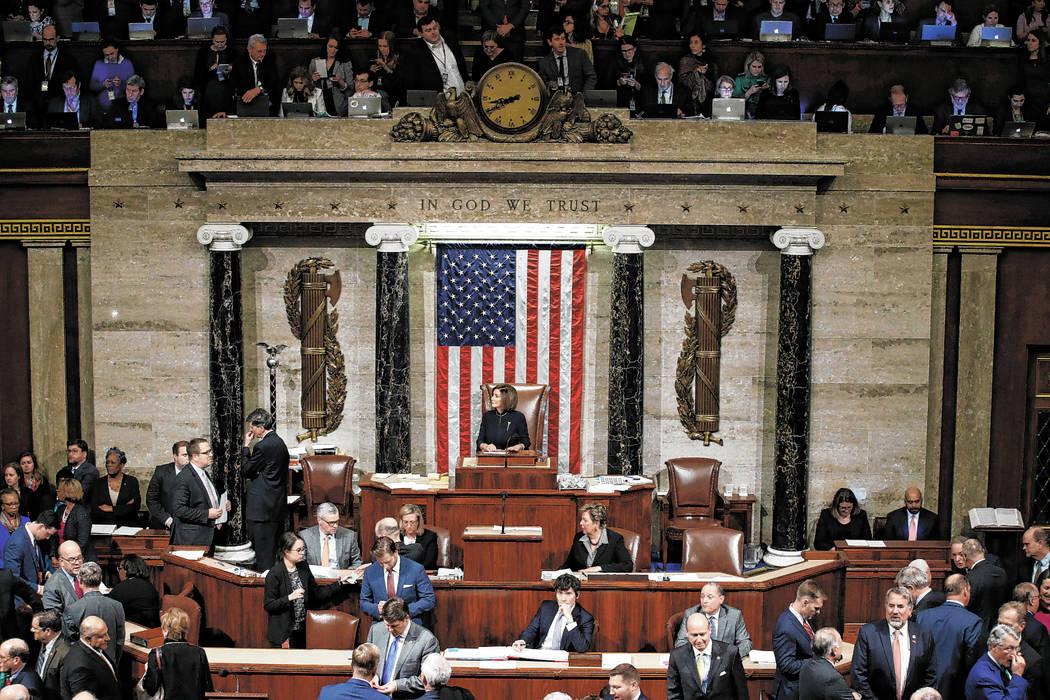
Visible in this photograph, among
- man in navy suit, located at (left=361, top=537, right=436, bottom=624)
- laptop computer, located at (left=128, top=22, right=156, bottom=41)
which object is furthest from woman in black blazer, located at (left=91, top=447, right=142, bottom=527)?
laptop computer, located at (left=128, top=22, right=156, bottom=41)

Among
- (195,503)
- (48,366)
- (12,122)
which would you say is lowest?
(195,503)

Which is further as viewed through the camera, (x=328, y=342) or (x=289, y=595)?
(x=328, y=342)

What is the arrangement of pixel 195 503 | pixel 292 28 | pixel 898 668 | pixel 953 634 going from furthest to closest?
pixel 292 28 → pixel 195 503 → pixel 953 634 → pixel 898 668

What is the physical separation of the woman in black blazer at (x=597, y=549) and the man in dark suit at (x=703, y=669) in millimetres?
2320

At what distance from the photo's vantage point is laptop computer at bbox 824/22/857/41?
51.5 ft

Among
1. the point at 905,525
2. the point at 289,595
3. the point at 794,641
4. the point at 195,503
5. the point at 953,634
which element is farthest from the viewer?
the point at 905,525

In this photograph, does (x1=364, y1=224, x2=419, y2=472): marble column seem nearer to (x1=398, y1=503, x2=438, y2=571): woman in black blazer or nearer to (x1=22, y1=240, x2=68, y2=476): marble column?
(x1=398, y1=503, x2=438, y2=571): woman in black blazer

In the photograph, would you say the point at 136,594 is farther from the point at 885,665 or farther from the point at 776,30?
the point at 776,30

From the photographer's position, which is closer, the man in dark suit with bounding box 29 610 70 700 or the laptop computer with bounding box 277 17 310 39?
the man in dark suit with bounding box 29 610 70 700

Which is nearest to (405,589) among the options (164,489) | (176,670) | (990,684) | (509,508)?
(176,670)

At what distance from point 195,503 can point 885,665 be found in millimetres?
6685

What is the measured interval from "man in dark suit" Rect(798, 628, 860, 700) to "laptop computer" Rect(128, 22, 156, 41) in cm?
1128

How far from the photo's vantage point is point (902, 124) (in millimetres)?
14664

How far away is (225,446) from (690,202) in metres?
5.95
